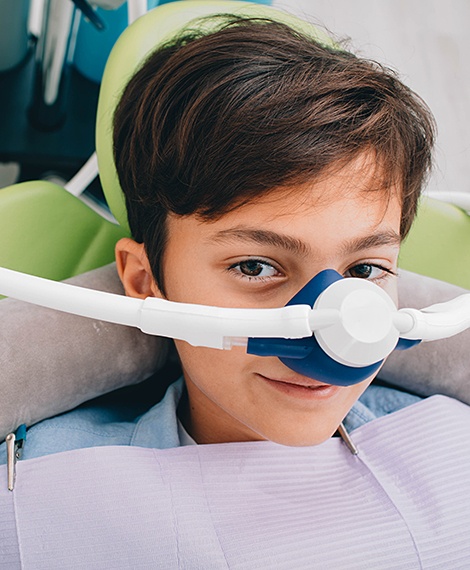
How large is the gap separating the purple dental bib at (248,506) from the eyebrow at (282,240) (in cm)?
26

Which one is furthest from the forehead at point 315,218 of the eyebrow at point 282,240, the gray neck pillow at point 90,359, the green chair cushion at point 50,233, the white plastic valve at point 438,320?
the green chair cushion at point 50,233

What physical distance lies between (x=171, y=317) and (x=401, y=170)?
35cm

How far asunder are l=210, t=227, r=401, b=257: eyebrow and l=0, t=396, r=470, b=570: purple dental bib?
0.26m

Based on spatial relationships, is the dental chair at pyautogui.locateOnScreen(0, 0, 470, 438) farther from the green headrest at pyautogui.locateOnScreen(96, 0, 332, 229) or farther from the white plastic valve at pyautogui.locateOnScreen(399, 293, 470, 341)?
the white plastic valve at pyautogui.locateOnScreen(399, 293, 470, 341)

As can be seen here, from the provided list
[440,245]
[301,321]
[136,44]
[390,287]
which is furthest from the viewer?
[440,245]

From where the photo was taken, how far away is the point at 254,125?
76cm

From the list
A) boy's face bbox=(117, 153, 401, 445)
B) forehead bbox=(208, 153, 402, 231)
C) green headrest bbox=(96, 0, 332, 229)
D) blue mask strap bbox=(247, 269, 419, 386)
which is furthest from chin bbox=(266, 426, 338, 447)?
green headrest bbox=(96, 0, 332, 229)

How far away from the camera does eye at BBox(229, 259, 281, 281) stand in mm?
748

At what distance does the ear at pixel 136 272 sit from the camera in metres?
0.89

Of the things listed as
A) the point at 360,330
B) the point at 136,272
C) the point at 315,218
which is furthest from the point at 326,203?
the point at 136,272

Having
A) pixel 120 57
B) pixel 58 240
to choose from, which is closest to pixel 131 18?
pixel 120 57

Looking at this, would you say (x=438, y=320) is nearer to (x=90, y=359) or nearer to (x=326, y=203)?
(x=326, y=203)

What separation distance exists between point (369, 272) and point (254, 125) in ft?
0.66

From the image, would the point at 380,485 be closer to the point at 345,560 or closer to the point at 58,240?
the point at 345,560
